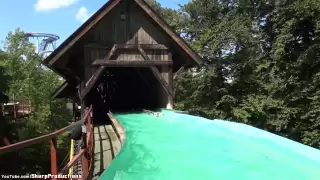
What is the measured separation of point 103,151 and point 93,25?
5.74m

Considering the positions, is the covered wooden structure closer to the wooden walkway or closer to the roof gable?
the roof gable

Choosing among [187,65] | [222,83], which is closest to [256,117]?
[222,83]

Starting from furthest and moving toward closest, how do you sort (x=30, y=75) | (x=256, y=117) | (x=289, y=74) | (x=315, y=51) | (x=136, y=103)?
(x=30, y=75)
(x=256, y=117)
(x=289, y=74)
(x=315, y=51)
(x=136, y=103)

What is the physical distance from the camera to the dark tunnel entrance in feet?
50.3

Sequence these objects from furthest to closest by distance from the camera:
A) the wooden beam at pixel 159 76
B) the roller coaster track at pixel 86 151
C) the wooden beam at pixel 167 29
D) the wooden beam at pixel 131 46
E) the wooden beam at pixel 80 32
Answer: the wooden beam at pixel 159 76 → the wooden beam at pixel 131 46 → the wooden beam at pixel 167 29 → the wooden beam at pixel 80 32 → the roller coaster track at pixel 86 151

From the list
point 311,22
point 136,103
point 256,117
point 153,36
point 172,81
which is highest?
point 311,22

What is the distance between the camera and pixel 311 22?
20.0m

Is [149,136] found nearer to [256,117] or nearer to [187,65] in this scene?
[187,65]

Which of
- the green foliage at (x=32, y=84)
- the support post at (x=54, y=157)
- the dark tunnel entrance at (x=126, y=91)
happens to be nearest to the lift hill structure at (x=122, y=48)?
the dark tunnel entrance at (x=126, y=91)

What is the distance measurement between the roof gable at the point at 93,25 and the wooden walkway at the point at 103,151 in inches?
136

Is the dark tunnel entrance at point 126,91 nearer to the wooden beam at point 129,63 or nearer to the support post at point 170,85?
the support post at point 170,85

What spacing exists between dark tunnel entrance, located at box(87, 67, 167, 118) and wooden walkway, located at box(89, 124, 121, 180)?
5.65m

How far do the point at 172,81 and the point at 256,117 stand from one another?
15.7 metres

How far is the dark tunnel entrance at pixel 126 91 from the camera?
15336 mm
